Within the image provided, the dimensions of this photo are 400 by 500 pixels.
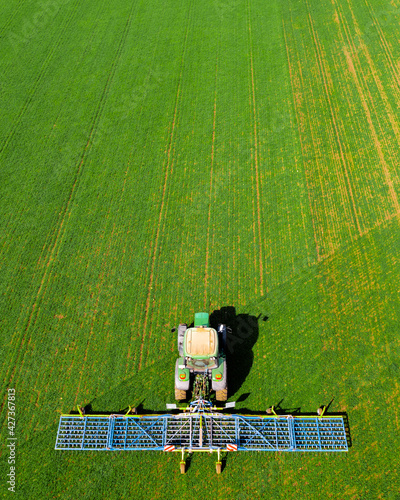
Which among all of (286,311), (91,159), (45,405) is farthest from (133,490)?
(91,159)

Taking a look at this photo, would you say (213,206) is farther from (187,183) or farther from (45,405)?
(45,405)

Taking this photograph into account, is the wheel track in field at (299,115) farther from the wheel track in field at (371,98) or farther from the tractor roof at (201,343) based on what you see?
the tractor roof at (201,343)

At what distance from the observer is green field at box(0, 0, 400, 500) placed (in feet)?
48.9

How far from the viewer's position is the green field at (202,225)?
14.9m

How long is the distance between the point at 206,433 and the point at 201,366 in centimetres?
293

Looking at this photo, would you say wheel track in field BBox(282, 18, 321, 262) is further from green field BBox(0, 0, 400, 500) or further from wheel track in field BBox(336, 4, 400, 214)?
wheel track in field BBox(336, 4, 400, 214)

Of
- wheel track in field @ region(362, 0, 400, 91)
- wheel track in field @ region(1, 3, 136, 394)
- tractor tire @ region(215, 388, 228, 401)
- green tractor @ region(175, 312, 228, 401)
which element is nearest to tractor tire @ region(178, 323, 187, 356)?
green tractor @ region(175, 312, 228, 401)

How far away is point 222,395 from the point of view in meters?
14.9

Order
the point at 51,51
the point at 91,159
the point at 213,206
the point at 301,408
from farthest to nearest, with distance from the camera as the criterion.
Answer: the point at 51,51 < the point at 91,159 < the point at 213,206 < the point at 301,408

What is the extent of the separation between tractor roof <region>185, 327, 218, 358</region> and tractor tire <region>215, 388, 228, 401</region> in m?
2.24

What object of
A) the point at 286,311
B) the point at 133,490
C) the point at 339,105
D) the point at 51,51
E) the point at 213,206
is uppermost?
the point at 51,51

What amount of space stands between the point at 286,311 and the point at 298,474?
25.2 ft

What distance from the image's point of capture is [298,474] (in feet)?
46.5

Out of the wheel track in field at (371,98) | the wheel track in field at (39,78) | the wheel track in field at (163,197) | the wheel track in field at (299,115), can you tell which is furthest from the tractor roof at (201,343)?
the wheel track in field at (39,78)
